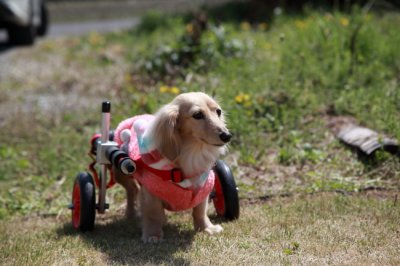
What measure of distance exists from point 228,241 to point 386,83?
3116mm

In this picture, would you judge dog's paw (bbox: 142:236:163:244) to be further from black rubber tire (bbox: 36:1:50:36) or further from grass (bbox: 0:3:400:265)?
black rubber tire (bbox: 36:1:50:36)

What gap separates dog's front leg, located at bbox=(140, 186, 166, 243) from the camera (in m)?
3.99

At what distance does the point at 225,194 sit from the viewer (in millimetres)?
4293

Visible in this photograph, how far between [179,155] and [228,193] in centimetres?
57

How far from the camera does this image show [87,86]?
809cm

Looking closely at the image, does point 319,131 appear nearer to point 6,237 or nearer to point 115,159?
point 115,159

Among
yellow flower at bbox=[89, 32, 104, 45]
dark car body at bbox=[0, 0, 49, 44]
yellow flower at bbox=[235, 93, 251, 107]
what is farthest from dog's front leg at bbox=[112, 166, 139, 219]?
dark car body at bbox=[0, 0, 49, 44]

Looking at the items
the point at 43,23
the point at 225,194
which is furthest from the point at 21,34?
the point at 225,194

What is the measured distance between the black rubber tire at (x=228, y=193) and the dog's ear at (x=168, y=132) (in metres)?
0.60

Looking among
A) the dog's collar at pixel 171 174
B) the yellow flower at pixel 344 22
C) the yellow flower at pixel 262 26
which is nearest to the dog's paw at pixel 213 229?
the dog's collar at pixel 171 174

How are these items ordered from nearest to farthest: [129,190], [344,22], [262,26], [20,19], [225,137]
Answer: [225,137] → [129,190] → [344,22] → [262,26] → [20,19]

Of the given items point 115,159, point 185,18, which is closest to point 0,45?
point 185,18

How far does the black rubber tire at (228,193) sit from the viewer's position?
4.27 meters

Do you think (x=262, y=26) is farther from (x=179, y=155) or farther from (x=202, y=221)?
(x=179, y=155)
